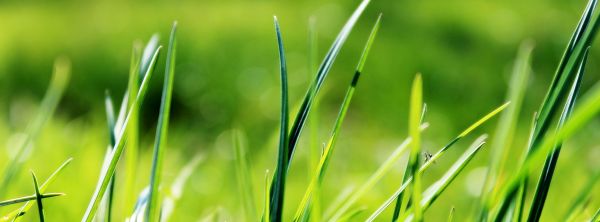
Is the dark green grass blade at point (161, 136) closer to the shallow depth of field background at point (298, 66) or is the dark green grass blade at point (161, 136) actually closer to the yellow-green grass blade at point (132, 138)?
the yellow-green grass blade at point (132, 138)

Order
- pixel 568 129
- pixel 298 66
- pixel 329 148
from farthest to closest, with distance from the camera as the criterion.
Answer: pixel 298 66
pixel 329 148
pixel 568 129

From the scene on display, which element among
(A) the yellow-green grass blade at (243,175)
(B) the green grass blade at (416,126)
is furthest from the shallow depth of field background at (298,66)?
(B) the green grass blade at (416,126)

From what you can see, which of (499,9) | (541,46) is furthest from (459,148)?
(499,9)

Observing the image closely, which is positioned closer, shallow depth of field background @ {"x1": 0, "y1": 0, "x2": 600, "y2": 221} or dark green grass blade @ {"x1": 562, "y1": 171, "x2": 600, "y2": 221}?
dark green grass blade @ {"x1": 562, "y1": 171, "x2": 600, "y2": 221}

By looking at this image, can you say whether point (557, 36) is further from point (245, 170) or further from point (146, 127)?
point (245, 170)

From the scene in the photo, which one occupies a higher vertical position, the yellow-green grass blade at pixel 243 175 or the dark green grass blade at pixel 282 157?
the dark green grass blade at pixel 282 157

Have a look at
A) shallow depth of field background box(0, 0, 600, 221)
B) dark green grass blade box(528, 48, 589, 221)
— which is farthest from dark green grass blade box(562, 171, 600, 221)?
shallow depth of field background box(0, 0, 600, 221)

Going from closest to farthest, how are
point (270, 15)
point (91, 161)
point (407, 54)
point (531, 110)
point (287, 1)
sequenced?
point (91, 161), point (531, 110), point (407, 54), point (270, 15), point (287, 1)

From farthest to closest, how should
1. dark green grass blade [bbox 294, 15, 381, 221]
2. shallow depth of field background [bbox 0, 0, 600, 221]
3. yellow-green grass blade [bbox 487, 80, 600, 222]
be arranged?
shallow depth of field background [bbox 0, 0, 600, 221], dark green grass blade [bbox 294, 15, 381, 221], yellow-green grass blade [bbox 487, 80, 600, 222]

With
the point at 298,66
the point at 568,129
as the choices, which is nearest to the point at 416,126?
the point at 568,129

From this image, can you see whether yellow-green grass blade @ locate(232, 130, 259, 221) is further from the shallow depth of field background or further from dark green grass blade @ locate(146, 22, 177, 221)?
the shallow depth of field background

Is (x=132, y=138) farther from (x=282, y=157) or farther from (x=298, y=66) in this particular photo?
(x=298, y=66)
